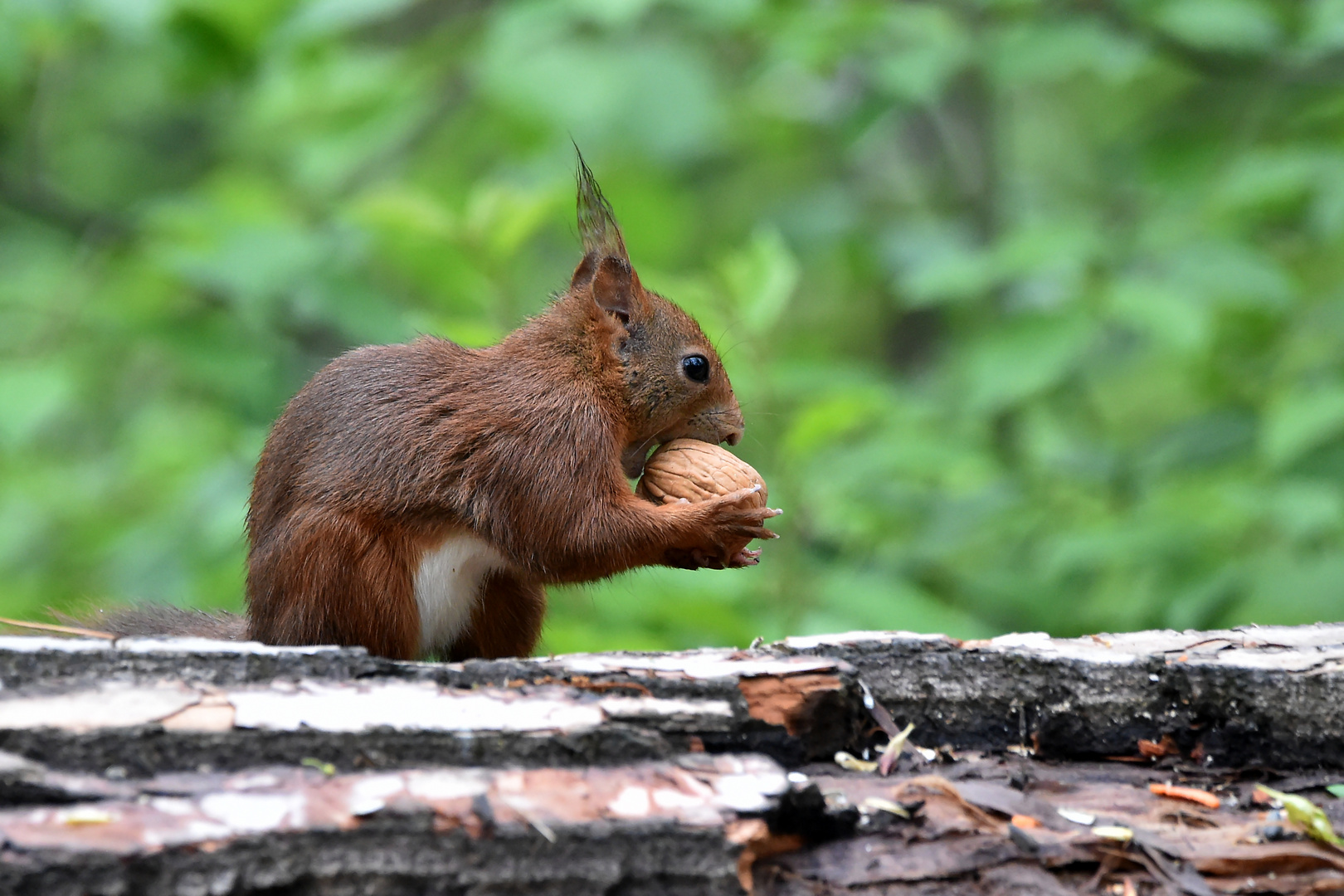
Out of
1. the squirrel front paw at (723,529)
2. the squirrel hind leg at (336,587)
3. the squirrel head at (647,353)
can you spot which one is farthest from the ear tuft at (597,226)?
the squirrel hind leg at (336,587)

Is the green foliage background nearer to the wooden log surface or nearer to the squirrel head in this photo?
the squirrel head

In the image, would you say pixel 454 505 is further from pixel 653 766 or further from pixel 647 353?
pixel 653 766

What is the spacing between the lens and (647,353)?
2588 millimetres

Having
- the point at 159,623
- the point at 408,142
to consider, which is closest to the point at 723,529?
the point at 159,623

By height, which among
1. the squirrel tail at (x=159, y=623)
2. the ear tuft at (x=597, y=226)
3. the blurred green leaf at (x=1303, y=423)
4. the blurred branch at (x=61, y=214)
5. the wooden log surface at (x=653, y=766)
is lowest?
the wooden log surface at (x=653, y=766)

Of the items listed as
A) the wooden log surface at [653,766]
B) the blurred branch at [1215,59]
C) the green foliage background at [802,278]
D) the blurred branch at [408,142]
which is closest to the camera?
the wooden log surface at [653,766]

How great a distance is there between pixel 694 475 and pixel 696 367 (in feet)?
1.02

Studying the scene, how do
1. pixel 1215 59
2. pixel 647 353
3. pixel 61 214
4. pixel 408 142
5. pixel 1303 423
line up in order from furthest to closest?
1. pixel 408 142
2. pixel 61 214
3. pixel 1215 59
4. pixel 1303 423
5. pixel 647 353

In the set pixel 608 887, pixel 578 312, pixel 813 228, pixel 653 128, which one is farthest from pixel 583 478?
pixel 813 228

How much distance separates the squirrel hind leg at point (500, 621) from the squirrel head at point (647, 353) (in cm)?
36

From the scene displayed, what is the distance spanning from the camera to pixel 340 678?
1.71 meters

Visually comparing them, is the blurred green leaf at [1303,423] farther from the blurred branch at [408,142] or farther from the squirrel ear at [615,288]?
the blurred branch at [408,142]

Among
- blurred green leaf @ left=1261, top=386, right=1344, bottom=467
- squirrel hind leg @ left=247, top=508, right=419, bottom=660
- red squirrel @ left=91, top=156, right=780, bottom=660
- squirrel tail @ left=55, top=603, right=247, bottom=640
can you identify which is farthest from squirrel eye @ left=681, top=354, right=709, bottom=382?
blurred green leaf @ left=1261, top=386, right=1344, bottom=467

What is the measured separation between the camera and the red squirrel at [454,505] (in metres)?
2.11
